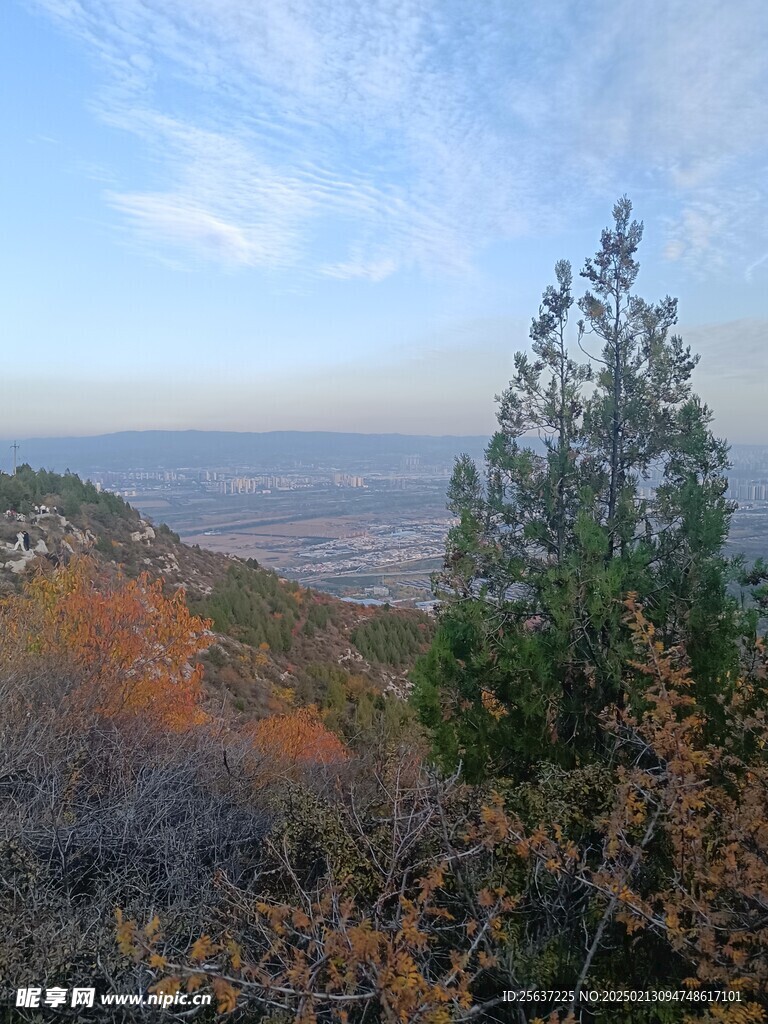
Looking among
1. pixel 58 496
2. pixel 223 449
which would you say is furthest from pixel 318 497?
pixel 58 496

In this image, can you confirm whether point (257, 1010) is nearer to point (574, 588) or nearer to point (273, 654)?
point (574, 588)

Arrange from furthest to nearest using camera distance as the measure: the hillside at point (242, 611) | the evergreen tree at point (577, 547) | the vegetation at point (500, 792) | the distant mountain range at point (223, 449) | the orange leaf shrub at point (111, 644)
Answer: the distant mountain range at point (223, 449)
the hillside at point (242, 611)
the orange leaf shrub at point (111, 644)
the evergreen tree at point (577, 547)
the vegetation at point (500, 792)

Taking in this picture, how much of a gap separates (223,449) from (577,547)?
120447mm

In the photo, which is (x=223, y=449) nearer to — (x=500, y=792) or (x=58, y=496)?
(x=58, y=496)

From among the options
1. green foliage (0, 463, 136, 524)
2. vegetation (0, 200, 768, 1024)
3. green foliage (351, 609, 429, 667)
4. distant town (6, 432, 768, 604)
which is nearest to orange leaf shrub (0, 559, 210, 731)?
vegetation (0, 200, 768, 1024)

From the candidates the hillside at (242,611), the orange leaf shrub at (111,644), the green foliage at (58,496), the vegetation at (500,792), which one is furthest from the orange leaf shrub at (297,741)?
the green foliage at (58,496)

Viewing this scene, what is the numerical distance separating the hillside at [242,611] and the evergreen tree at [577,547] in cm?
1061

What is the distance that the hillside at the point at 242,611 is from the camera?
19297 mm

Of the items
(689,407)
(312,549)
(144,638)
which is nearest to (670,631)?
(689,407)

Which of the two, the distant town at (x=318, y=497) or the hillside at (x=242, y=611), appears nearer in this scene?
the hillside at (x=242, y=611)

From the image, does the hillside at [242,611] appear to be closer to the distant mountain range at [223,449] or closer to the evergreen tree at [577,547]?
the evergreen tree at [577,547]

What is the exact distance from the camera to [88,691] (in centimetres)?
813

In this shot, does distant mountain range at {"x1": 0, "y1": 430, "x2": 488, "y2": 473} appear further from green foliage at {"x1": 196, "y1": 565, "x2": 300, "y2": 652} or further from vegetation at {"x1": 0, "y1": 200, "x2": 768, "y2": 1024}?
vegetation at {"x1": 0, "y1": 200, "x2": 768, "y2": 1024}

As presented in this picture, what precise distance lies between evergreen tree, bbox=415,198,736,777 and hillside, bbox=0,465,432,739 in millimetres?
10610
